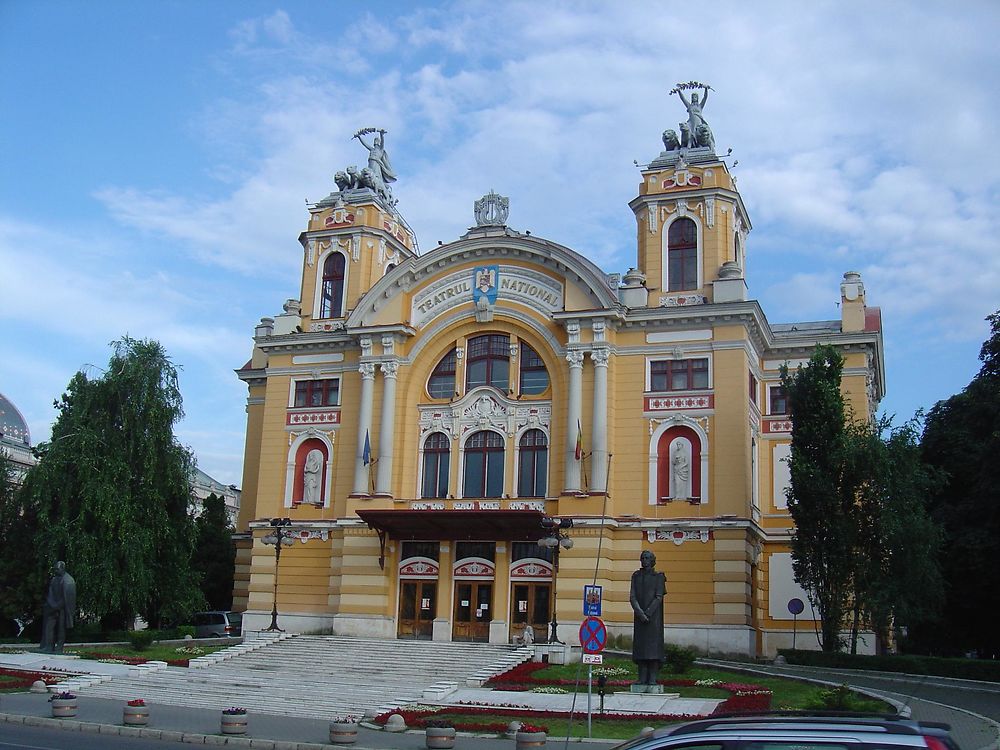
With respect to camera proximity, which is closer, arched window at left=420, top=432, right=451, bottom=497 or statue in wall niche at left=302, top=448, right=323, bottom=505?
arched window at left=420, top=432, right=451, bottom=497

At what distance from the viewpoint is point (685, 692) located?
27.9 meters

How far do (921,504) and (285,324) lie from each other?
2831cm

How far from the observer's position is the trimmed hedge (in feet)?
107

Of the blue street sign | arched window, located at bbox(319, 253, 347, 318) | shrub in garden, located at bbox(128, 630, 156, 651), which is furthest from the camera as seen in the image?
arched window, located at bbox(319, 253, 347, 318)

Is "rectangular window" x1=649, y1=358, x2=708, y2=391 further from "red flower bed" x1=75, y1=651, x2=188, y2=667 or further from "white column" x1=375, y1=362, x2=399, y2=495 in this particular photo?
"red flower bed" x1=75, y1=651, x2=188, y2=667

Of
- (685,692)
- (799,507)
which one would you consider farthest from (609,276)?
(685,692)

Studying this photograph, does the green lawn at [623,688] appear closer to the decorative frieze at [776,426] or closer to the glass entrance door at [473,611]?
the glass entrance door at [473,611]

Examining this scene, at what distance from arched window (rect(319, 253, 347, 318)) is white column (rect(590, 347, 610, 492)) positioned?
14.4 metres

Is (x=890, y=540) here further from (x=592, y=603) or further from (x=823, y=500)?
(x=592, y=603)

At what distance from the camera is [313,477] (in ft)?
152

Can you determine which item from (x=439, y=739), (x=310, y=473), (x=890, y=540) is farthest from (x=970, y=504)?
(x=439, y=739)

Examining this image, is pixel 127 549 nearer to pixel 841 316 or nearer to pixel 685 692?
pixel 685 692

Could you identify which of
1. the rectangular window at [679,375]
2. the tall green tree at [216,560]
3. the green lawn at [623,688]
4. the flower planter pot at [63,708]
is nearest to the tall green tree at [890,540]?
the rectangular window at [679,375]

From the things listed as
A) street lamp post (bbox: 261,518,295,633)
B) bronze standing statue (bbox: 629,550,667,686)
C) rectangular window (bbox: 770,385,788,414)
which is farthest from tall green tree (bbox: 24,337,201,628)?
rectangular window (bbox: 770,385,788,414)
